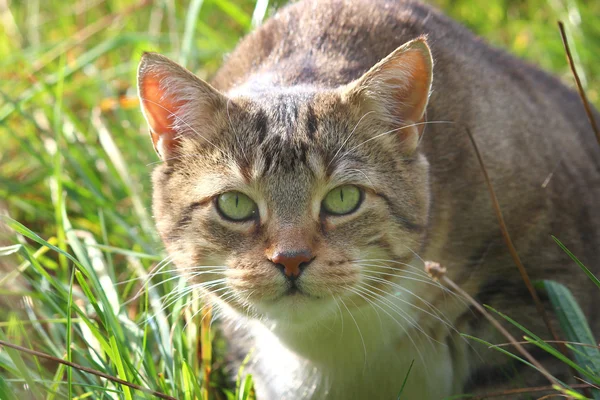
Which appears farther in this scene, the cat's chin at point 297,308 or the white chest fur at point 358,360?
the white chest fur at point 358,360

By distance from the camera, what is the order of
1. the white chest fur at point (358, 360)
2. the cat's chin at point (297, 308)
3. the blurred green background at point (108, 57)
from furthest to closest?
1. the blurred green background at point (108, 57)
2. the white chest fur at point (358, 360)
3. the cat's chin at point (297, 308)

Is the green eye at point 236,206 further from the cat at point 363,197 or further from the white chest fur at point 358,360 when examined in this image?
the white chest fur at point 358,360

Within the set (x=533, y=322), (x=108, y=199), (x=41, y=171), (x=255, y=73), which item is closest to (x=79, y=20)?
(x=41, y=171)

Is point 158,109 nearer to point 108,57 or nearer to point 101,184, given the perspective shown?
point 101,184

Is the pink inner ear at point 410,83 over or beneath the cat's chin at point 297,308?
over

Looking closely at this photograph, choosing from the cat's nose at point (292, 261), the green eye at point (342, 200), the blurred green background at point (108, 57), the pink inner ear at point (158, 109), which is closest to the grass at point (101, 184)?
the blurred green background at point (108, 57)

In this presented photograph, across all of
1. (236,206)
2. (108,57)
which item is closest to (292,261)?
(236,206)
